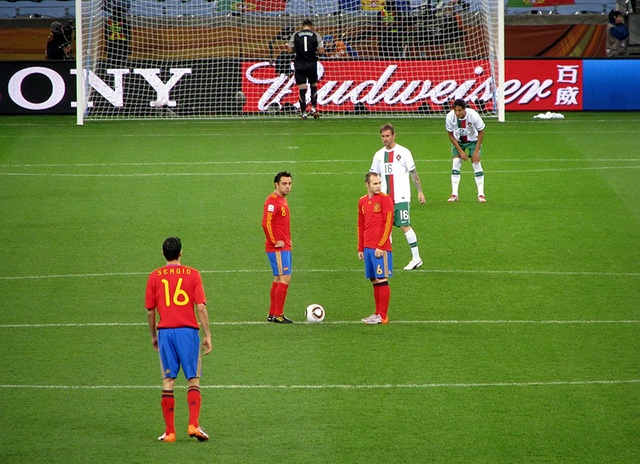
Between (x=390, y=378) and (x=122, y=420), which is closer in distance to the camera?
(x=122, y=420)

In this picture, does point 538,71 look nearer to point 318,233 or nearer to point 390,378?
point 318,233

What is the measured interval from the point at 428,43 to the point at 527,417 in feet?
69.7

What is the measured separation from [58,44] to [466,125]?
54.7 ft

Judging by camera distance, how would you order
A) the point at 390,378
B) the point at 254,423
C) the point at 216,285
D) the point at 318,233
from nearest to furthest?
the point at 254,423, the point at 390,378, the point at 216,285, the point at 318,233

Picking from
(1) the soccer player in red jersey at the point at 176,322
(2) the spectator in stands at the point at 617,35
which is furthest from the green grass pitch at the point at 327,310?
(2) the spectator in stands at the point at 617,35

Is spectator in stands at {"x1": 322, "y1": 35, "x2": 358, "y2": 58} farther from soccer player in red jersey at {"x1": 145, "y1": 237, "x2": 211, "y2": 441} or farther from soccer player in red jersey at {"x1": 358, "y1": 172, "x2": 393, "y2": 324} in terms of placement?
soccer player in red jersey at {"x1": 145, "y1": 237, "x2": 211, "y2": 441}

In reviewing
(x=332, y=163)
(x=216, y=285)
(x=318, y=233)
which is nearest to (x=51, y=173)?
(x=332, y=163)

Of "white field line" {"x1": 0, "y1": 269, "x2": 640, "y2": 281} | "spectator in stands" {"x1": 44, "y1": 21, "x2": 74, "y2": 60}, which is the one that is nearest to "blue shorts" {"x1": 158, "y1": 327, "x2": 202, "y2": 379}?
"white field line" {"x1": 0, "y1": 269, "x2": 640, "y2": 281}

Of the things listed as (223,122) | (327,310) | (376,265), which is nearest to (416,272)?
(327,310)

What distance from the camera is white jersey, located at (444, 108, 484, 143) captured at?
→ 17.8 meters

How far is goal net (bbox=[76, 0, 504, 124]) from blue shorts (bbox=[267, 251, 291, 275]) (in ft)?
55.4

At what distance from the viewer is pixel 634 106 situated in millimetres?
29859

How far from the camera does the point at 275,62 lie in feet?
91.8

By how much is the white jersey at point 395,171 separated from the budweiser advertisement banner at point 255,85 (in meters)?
14.2
